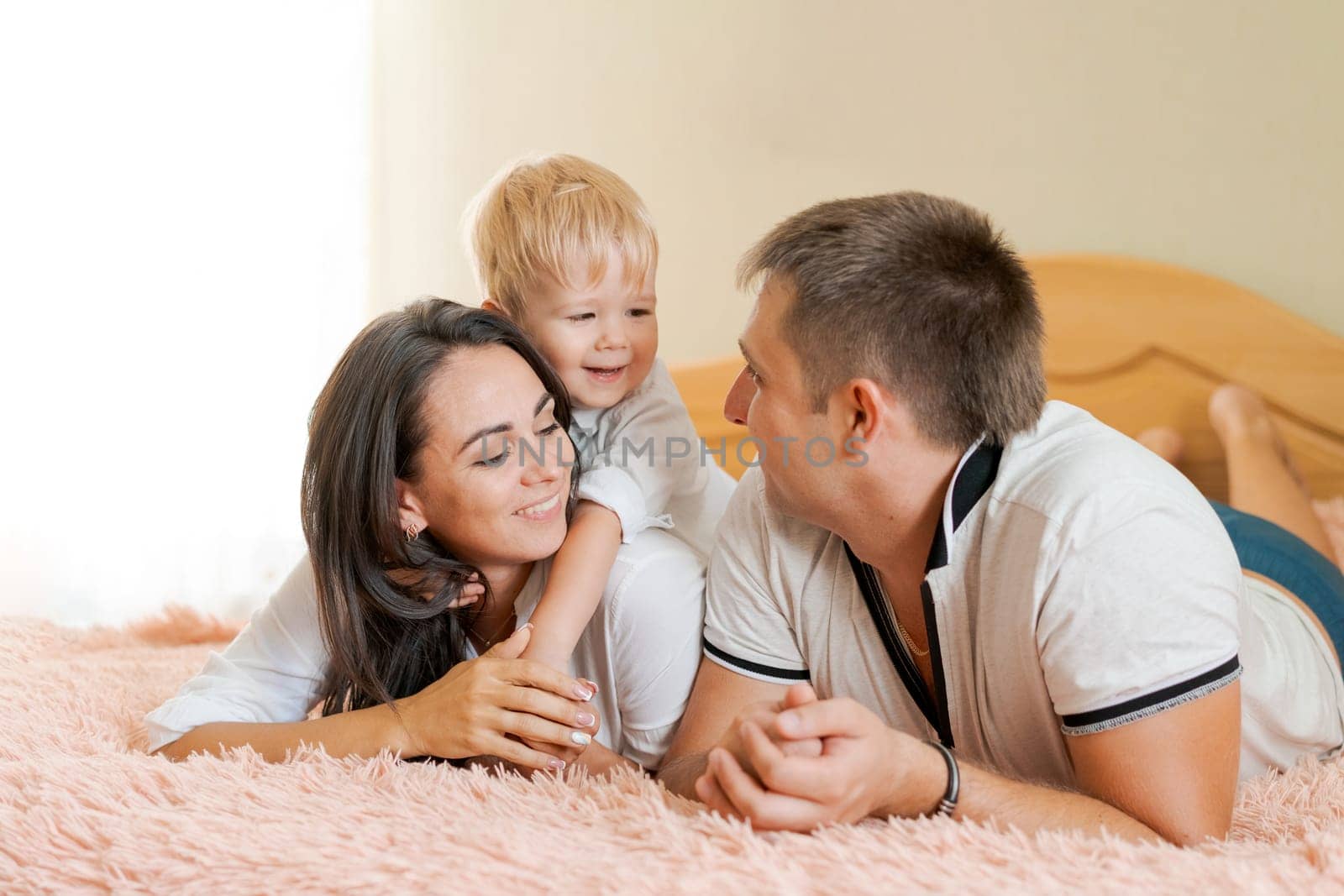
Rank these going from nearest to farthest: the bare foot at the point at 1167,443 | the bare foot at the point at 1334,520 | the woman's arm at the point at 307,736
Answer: the woman's arm at the point at 307,736
the bare foot at the point at 1334,520
the bare foot at the point at 1167,443

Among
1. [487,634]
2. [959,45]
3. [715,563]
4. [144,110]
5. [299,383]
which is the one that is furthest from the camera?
[299,383]

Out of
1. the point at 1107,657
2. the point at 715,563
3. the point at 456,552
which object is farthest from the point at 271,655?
the point at 1107,657

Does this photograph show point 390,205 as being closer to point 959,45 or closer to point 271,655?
point 959,45

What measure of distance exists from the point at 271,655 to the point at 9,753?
1.11 feet

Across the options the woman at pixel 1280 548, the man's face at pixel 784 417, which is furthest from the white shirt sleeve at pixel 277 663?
the woman at pixel 1280 548

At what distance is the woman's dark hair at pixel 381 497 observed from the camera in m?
1.51

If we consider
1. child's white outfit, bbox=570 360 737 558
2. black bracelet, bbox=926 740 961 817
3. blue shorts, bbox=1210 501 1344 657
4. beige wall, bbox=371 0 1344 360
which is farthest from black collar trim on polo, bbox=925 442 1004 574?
beige wall, bbox=371 0 1344 360

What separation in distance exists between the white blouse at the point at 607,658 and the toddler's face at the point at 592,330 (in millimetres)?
265

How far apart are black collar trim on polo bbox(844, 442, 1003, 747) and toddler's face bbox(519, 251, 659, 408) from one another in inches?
20.1

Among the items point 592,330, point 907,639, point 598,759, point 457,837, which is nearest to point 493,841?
point 457,837

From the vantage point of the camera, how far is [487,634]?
1.71 m

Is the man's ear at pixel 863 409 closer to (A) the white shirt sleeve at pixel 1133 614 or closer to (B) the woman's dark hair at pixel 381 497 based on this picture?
(A) the white shirt sleeve at pixel 1133 614

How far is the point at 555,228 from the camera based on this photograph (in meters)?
1.72

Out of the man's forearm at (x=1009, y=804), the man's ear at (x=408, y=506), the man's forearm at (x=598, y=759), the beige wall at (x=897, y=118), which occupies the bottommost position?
the man's forearm at (x=598, y=759)
